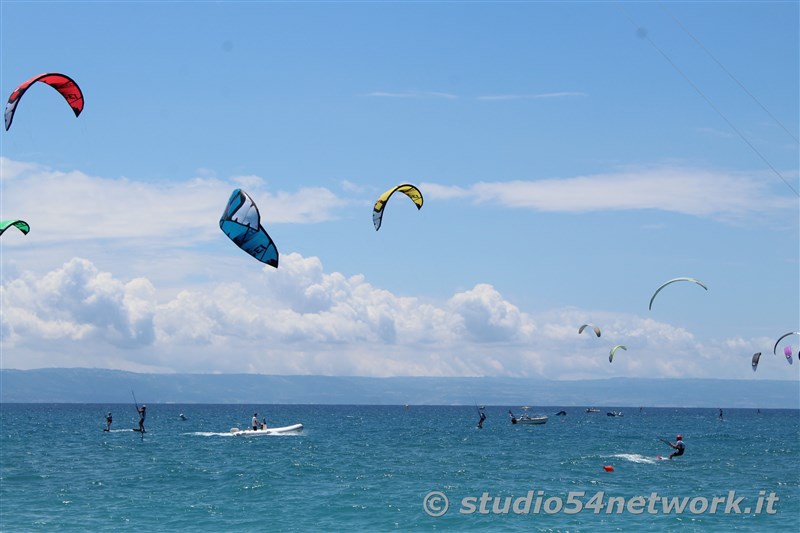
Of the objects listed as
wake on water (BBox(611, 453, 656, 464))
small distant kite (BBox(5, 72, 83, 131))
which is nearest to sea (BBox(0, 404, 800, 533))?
wake on water (BBox(611, 453, 656, 464))

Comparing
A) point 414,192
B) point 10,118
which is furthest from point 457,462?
point 10,118

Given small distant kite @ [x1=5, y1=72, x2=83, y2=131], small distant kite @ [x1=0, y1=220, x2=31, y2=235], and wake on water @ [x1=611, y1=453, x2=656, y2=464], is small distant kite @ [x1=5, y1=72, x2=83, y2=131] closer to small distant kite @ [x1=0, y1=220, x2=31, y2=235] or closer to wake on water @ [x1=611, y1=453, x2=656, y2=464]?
small distant kite @ [x1=0, y1=220, x2=31, y2=235]

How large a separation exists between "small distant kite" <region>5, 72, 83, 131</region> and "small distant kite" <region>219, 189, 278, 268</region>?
4617 mm

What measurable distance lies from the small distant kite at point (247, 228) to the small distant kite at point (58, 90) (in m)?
4.62

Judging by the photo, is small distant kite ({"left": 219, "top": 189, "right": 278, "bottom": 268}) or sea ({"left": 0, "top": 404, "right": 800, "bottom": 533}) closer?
small distant kite ({"left": 219, "top": 189, "right": 278, "bottom": 268})

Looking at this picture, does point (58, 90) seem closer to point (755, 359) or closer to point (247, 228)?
point (247, 228)

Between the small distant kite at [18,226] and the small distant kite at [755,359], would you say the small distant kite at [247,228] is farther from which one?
the small distant kite at [755,359]

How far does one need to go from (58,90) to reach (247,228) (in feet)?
19.5

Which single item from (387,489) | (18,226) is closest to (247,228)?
(18,226)

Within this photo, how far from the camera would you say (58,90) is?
2042 centimetres

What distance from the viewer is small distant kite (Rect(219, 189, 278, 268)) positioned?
59.6ft

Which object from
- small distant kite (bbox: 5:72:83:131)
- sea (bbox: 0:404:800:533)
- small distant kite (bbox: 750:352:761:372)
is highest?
small distant kite (bbox: 5:72:83:131)

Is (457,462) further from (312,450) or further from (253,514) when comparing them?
(253,514)

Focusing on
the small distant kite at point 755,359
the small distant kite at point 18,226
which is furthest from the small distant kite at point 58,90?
the small distant kite at point 755,359
